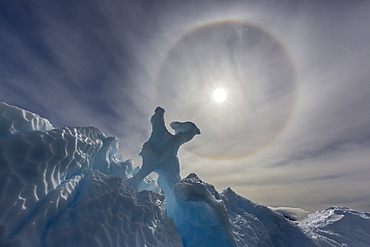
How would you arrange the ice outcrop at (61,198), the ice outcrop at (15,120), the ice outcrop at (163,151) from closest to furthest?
the ice outcrop at (61,198)
the ice outcrop at (15,120)
the ice outcrop at (163,151)

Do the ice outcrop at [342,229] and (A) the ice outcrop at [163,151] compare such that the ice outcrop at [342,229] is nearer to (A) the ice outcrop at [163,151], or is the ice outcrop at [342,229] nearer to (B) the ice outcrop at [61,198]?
(A) the ice outcrop at [163,151]

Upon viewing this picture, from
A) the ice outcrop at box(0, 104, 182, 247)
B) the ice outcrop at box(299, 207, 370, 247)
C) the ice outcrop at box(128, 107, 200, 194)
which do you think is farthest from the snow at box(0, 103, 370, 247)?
the ice outcrop at box(299, 207, 370, 247)

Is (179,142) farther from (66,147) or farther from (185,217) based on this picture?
(66,147)

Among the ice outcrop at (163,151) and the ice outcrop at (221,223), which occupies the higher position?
the ice outcrop at (163,151)

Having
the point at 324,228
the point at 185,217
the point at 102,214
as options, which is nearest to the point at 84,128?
the point at 102,214

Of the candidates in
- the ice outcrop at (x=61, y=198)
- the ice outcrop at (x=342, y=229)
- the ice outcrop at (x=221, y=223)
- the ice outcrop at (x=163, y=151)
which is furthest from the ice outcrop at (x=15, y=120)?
the ice outcrop at (x=342, y=229)

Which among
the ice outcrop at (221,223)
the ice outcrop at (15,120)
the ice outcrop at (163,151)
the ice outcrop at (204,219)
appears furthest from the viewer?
the ice outcrop at (163,151)

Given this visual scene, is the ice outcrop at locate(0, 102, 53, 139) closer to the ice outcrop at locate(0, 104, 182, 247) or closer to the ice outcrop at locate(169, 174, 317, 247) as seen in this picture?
the ice outcrop at locate(0, 104, 182, 247)

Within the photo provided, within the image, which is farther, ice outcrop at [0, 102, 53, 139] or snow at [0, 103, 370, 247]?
ice outcrop at [0, 102, 53, 139]

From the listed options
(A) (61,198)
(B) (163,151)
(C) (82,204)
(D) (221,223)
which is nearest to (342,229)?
(D) (221,223)
